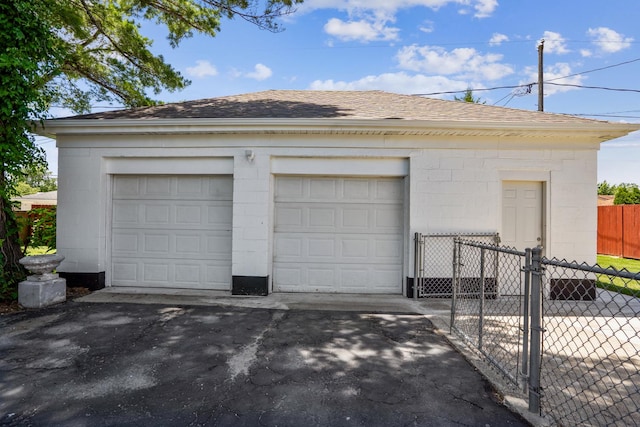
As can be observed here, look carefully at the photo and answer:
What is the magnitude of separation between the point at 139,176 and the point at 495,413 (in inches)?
267

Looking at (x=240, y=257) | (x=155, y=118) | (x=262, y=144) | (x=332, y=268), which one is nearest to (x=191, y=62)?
(x=155, y=118)

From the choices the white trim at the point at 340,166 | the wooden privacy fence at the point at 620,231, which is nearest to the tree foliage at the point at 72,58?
the white trim at the point at 340,166

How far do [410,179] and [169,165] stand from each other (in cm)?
470

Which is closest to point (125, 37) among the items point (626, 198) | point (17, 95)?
point (17, 95)

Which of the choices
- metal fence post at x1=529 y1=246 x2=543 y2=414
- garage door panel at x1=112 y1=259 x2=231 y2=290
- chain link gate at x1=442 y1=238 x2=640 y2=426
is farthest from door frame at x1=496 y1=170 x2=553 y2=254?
garage door panel at x1=112 y1=259 x2=231 y2=290

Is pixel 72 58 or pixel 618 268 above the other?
pixel 72 58

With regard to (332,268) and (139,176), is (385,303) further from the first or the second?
(139,176)

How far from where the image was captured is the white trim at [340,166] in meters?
6.11

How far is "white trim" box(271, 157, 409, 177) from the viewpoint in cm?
611

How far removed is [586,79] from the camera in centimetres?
1575

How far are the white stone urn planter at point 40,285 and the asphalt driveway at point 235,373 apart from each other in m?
0.55

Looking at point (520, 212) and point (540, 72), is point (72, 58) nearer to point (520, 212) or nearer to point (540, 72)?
point (520, 212)

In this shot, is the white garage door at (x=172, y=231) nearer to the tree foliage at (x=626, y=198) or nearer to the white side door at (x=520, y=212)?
the white side door at (x=520, y=212)

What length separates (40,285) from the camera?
505cm
